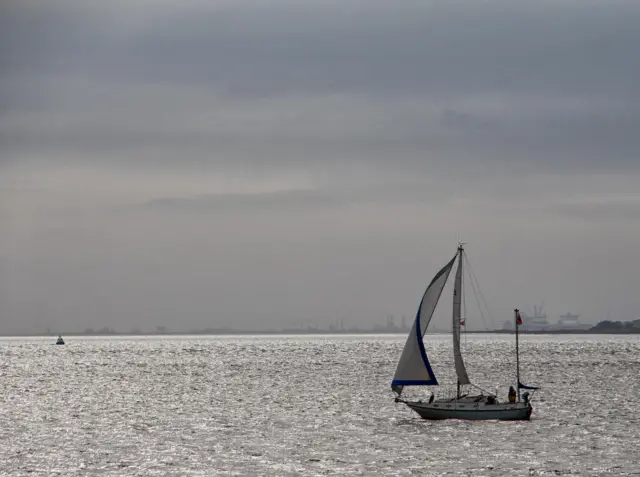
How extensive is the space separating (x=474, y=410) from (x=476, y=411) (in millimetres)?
199

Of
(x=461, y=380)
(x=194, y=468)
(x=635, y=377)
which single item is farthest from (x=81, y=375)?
(x=194, y=468)

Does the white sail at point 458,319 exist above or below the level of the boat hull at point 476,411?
above

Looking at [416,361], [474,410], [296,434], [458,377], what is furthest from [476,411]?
[296,434]

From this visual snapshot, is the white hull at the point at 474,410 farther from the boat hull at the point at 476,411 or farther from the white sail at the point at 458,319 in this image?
the white sail at the point at 458,319

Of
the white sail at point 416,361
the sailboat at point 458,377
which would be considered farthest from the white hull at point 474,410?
the white sail at point 416,361

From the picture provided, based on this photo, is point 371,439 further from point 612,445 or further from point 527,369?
point 527,369

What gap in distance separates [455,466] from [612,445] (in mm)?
15493

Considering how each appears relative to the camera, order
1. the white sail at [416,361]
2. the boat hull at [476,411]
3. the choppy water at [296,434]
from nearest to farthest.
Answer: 1. the choppy water at [296,434]
2. the white sail at [416,361]
3. the boat hull at [476,411]

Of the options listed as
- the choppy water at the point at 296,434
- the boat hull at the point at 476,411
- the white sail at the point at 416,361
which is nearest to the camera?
the choppy water at the point at 296,434

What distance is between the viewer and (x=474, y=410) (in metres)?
87.2

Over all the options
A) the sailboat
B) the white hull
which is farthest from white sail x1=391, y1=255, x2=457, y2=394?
the white hull

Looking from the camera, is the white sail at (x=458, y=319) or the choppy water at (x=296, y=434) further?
the white sail at (x=458, y=319)

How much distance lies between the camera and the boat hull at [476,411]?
8725cm

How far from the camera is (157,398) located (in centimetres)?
12650
